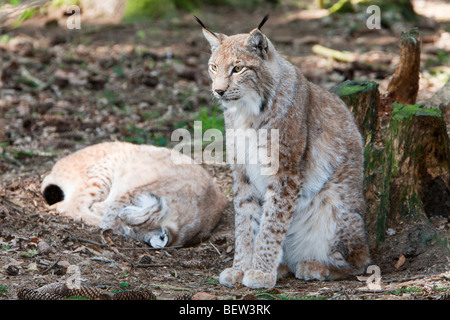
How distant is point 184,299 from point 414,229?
181 centimetres

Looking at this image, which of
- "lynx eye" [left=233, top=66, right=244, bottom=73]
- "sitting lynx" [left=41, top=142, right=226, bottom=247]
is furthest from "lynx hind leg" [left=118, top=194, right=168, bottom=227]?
"lynx eye" [left=233, top=66, right=244, bottom=73]

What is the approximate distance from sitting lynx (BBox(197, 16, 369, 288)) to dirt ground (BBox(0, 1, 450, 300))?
0.61 ft

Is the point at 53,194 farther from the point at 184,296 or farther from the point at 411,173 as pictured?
the point at 411,173

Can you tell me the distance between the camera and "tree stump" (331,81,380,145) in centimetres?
451

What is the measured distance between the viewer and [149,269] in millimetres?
3934

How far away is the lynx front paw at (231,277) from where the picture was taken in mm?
3692

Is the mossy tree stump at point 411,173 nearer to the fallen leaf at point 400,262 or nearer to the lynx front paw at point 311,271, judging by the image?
the fallen leaf at point 400,262

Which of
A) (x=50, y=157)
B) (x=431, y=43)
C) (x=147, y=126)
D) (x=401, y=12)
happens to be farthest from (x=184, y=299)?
(x=401, y=12)

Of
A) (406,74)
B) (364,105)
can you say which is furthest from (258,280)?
(406,74)

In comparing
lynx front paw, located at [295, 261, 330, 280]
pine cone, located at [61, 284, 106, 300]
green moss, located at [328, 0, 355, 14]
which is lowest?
lynx front paw, located at [295, 261, 330, 280]

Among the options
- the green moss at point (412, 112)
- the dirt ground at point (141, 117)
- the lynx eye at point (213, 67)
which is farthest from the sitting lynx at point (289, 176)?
the green moss at point (412, 112)

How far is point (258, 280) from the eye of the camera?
3631 millimetres

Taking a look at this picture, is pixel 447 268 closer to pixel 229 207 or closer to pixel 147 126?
pixel 229 207

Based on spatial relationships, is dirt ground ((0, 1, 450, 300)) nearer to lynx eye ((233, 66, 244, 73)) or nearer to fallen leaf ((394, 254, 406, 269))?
fallen leaf ((394, 254, 406, 269))
